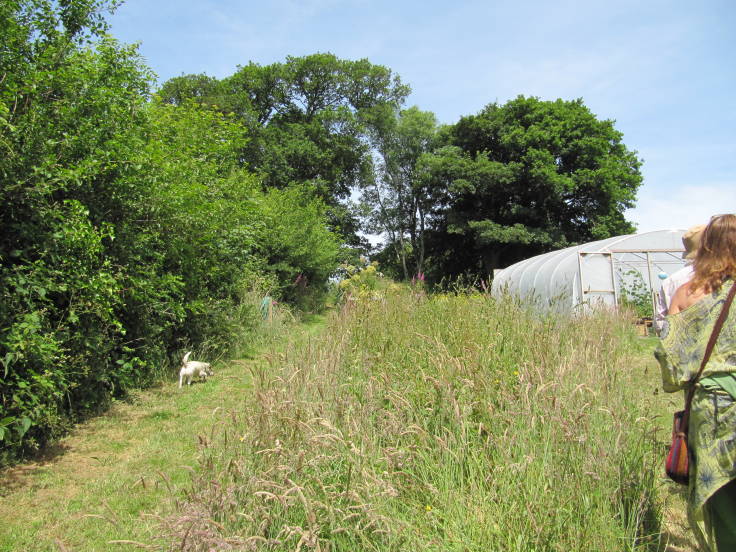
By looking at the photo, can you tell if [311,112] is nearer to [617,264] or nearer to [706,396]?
[617,264]

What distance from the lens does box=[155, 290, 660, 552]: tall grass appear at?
6.53ft

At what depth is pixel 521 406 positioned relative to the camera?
270 cm

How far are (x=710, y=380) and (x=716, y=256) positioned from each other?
58 cm

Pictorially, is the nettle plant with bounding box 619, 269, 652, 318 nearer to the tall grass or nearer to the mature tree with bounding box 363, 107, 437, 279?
the tall grass

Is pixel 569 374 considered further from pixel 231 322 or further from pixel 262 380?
pixel 231 322

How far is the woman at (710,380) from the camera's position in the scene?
1891mm

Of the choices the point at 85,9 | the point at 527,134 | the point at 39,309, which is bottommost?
the point at 39,309

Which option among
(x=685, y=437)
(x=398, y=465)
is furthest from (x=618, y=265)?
(x=398, y=465)

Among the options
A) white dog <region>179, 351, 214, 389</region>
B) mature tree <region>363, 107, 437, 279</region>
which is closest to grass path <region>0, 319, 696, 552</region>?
white dog <region>179, 351, 214, 389</region>

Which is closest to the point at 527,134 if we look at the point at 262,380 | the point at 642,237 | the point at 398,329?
the point at 642,237

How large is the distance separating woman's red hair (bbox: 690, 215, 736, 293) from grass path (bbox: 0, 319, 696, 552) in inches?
38.6

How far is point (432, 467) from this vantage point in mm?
2531

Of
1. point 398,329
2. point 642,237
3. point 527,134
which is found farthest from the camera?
point 527,134

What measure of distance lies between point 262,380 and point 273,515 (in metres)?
1.04
